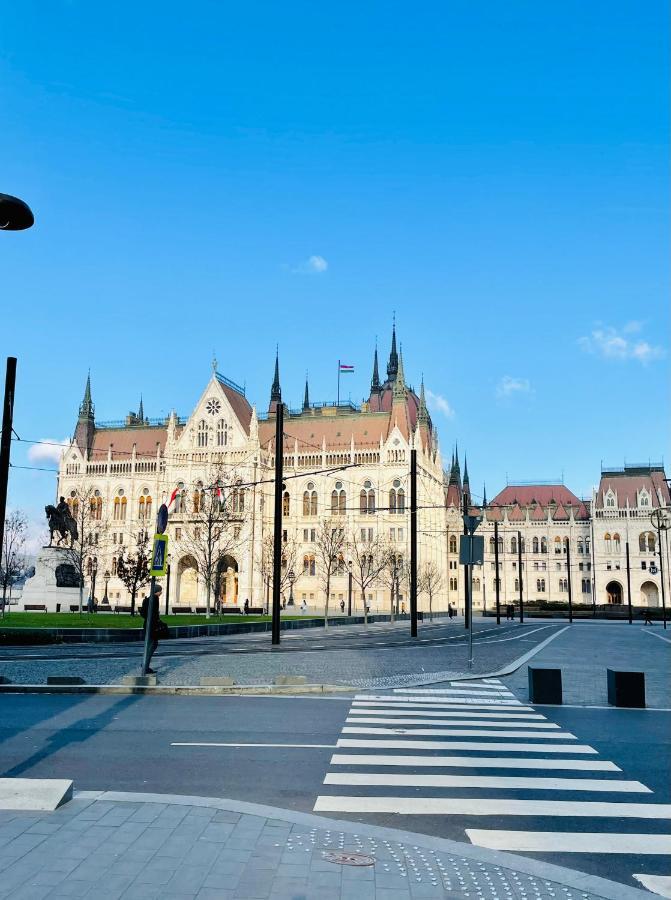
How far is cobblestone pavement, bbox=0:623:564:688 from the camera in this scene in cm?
1723

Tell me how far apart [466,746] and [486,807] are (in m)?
2.83

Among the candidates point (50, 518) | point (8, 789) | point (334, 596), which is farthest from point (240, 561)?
point (8, 789)

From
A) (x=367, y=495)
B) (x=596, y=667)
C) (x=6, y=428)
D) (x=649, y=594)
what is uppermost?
(x=367, y=495)

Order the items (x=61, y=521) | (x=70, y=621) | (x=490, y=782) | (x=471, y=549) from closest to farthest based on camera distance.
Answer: (x=490, y=782)
(x=471, y=549)
(x=70, y=621)
(x=61, y=521)

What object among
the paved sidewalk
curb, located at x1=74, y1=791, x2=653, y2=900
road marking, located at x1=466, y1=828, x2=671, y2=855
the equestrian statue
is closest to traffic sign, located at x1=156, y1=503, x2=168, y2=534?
curb, located at x1=74, y1=791, x2=653, y2=900

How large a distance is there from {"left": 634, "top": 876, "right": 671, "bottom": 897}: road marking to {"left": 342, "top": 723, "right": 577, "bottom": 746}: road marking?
17.2ft

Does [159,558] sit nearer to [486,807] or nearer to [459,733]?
[459,733]

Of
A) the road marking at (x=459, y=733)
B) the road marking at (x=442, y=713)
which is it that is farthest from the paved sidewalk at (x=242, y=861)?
the road marking at (x=442, y=713)

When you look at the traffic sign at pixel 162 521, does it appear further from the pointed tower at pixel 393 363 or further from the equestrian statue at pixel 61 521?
the pointed tower at pixel 393 363

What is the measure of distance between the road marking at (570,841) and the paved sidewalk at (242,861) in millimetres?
507

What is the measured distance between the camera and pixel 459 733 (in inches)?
442

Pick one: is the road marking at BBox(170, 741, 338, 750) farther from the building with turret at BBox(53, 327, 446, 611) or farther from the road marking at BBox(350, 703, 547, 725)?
the building with turret at BBox(53, 327, 446, 611)

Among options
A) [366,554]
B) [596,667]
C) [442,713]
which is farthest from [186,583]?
[442,713]

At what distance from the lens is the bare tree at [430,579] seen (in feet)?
273
